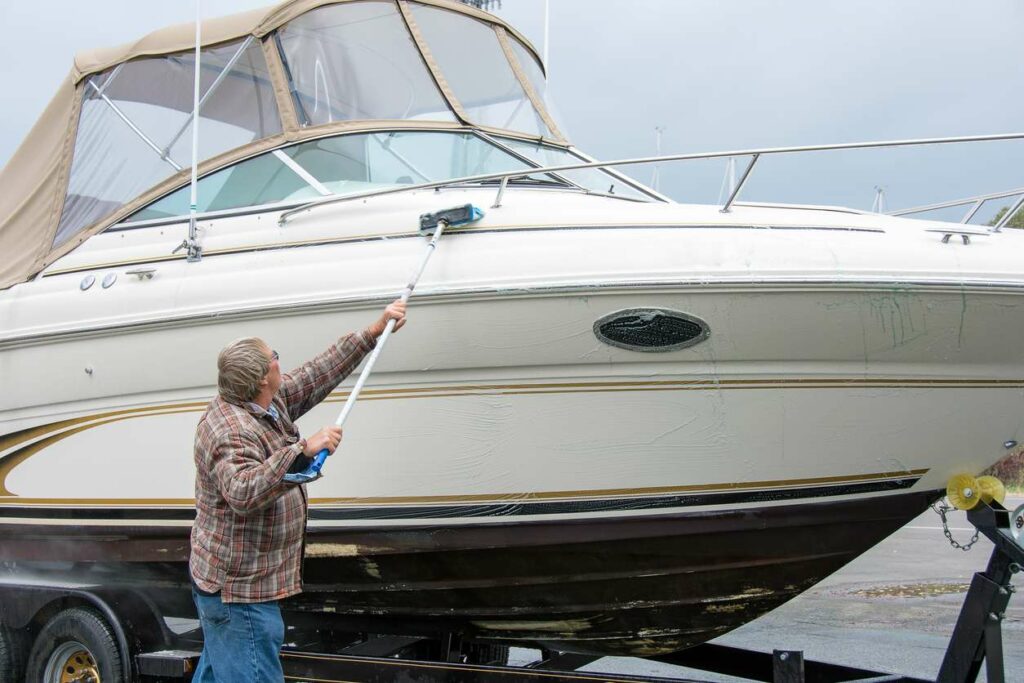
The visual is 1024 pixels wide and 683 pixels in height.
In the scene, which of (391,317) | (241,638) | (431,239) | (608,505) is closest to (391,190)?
(431,239)

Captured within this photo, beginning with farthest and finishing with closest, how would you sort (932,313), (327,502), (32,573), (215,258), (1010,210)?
(32,573) < (215,258) < (327,502) < (1010,210) < (932,313)

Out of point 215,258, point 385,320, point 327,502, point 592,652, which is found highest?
point 215,258

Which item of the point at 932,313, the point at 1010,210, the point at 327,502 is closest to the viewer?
the point at 932,313

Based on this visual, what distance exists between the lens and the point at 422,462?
346 cm

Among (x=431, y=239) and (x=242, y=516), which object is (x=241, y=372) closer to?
(x=242, y=516)

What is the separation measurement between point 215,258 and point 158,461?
0.83 meters

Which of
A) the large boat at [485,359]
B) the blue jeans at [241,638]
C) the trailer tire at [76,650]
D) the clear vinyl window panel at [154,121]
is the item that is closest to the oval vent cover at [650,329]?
the large boat at [485,359]

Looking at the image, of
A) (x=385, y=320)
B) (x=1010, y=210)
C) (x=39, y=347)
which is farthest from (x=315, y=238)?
(x=1010, y=210)

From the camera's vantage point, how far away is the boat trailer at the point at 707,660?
10.6 feet

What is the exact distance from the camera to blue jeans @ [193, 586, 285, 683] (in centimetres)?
282

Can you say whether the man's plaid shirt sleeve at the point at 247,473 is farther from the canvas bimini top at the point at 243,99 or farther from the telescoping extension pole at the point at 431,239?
the canvas bimini top at the point at 243,99

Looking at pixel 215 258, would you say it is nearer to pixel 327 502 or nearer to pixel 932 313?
pixel 327 502

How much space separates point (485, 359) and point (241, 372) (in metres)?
0.87

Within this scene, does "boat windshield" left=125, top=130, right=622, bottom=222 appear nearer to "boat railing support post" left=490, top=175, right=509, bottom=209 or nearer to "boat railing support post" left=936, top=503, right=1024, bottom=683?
"boat railing support post" left=490, top=175, right=509, bottom=209
